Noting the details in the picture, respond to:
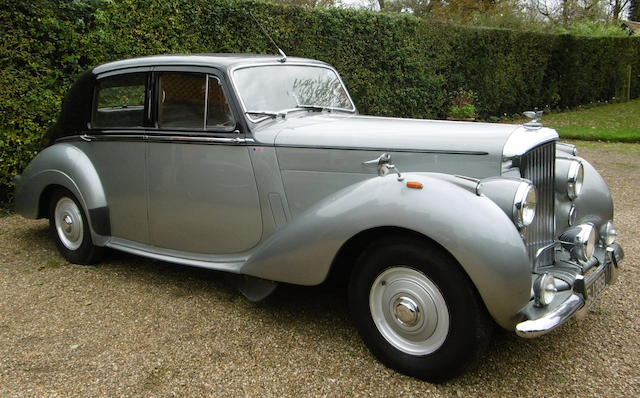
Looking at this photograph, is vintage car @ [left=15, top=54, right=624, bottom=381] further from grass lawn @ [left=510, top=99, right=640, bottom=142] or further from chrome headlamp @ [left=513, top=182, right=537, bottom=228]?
grass lawn @ [left=510, top=99, right=640, bottom=142]

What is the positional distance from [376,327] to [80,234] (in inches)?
107

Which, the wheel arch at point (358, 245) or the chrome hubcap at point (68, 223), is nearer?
the wheel arch at point (358, 245)

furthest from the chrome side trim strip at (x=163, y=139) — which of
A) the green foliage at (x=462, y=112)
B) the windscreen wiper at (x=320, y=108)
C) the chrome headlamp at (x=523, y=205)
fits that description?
the green foliage at (x=462, y=112)

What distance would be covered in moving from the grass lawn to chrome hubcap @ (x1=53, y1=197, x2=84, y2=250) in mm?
11174

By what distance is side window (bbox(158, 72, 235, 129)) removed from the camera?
136 inches

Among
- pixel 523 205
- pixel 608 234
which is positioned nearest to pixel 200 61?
pixel 523 205

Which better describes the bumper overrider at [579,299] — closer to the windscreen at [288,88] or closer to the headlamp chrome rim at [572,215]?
the headlamp chrome rim at [572,215]

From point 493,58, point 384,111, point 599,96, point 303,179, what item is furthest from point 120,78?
point 599,96

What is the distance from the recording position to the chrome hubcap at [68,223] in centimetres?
427

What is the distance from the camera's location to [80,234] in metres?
4.28

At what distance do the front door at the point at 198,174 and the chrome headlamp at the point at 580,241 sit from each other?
5.99ft

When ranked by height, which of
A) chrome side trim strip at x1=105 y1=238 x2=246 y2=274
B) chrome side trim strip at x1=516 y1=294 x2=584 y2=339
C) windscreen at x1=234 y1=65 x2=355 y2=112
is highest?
windscreen at x1=234 y1=65 x2=355 y2=112

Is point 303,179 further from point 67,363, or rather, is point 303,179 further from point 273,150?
point 67,363

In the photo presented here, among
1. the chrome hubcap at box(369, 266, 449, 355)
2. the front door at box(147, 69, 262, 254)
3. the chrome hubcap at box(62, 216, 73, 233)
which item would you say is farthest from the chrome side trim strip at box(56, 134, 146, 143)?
the chrome hubcap at box(369, 266, 449, 355)
